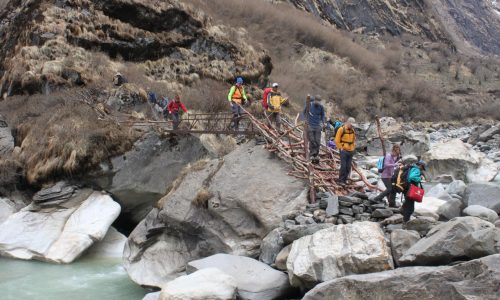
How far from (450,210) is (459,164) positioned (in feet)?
32.8

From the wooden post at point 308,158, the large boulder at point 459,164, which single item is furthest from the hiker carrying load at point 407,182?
the large boulder at point 459,164

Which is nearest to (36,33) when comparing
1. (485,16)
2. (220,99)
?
(220,99)

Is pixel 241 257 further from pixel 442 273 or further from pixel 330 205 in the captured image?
pixel 442 273

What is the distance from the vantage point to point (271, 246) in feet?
28.1

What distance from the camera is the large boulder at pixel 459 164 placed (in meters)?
17.4

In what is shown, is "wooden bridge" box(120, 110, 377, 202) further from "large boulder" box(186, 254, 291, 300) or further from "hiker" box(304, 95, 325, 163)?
"large boulder" box(186, 254, 291, 300)

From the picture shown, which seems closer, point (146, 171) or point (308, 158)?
point (308, 158)

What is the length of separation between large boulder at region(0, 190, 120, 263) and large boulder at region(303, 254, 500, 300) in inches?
309

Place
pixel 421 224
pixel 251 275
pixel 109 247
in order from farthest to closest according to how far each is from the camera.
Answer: pixel 109 247 < pixel 251 275 < pixel 421 224

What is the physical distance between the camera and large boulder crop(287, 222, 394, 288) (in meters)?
6.64

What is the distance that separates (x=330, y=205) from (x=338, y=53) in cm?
4211

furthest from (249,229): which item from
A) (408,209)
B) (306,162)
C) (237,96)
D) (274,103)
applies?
(237,96)

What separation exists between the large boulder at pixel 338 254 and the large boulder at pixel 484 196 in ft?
10.6

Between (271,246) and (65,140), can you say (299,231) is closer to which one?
(271,246)
